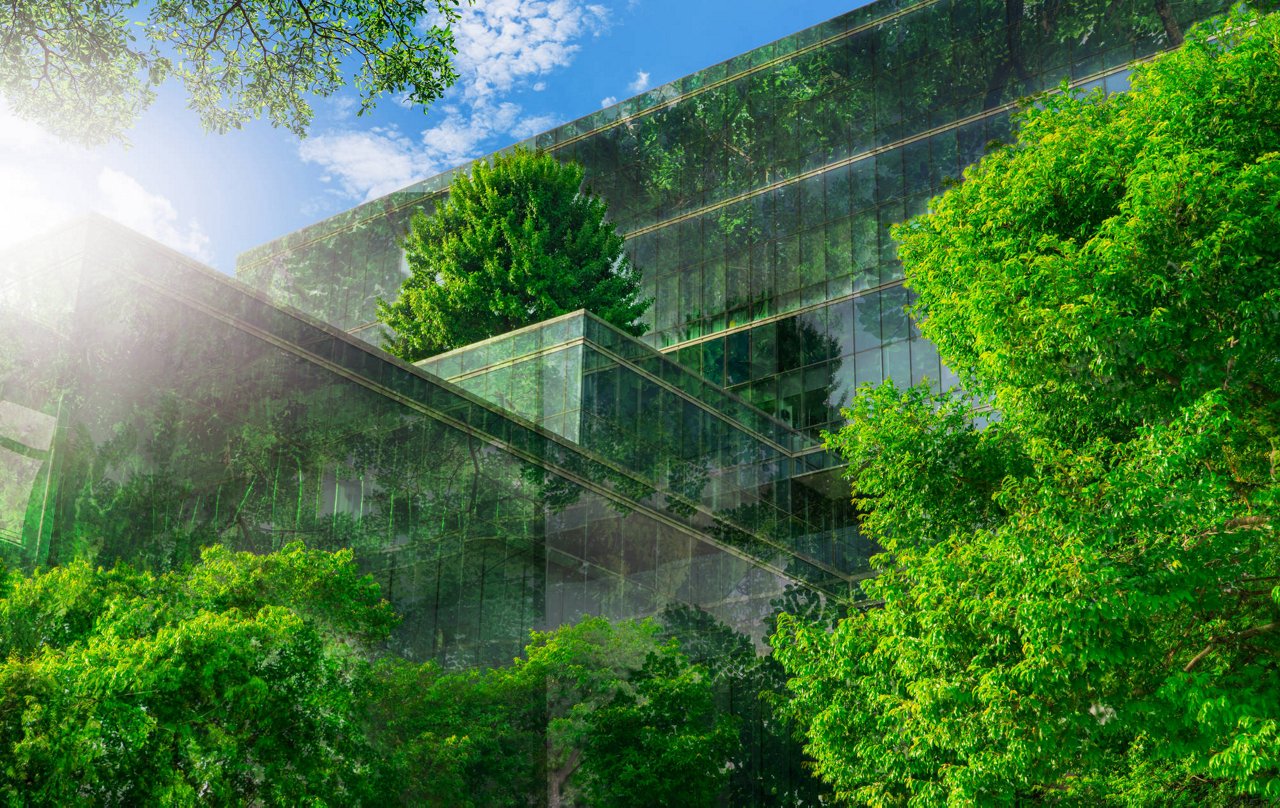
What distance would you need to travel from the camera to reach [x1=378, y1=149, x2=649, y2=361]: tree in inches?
1506

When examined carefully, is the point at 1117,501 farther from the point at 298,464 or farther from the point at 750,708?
the point at 750,708

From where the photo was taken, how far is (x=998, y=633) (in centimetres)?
1520

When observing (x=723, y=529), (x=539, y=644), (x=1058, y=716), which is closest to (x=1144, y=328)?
(x=1058, y=716)

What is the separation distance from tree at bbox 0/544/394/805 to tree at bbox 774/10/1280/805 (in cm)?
722

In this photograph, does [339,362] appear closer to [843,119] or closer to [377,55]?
[377,55]

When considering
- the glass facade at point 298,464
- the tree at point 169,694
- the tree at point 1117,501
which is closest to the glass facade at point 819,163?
the glass facade at point 298,464

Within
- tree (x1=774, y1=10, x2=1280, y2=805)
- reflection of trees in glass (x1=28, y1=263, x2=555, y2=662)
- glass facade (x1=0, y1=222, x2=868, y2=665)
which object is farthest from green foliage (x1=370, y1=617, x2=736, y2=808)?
tree (x1=774, y1=10, x2=1280, y2=805)

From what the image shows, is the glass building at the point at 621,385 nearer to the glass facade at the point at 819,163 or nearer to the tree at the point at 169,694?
the glass facade at the point at 819,163

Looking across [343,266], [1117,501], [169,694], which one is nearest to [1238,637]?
[1117,501]

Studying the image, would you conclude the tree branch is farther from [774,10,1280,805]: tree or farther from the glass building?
the glass building

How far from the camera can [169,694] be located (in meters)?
13.7

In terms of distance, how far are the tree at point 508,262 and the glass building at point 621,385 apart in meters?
4.05

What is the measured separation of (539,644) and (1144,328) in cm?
1155

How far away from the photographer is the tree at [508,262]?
3825 centimetres
